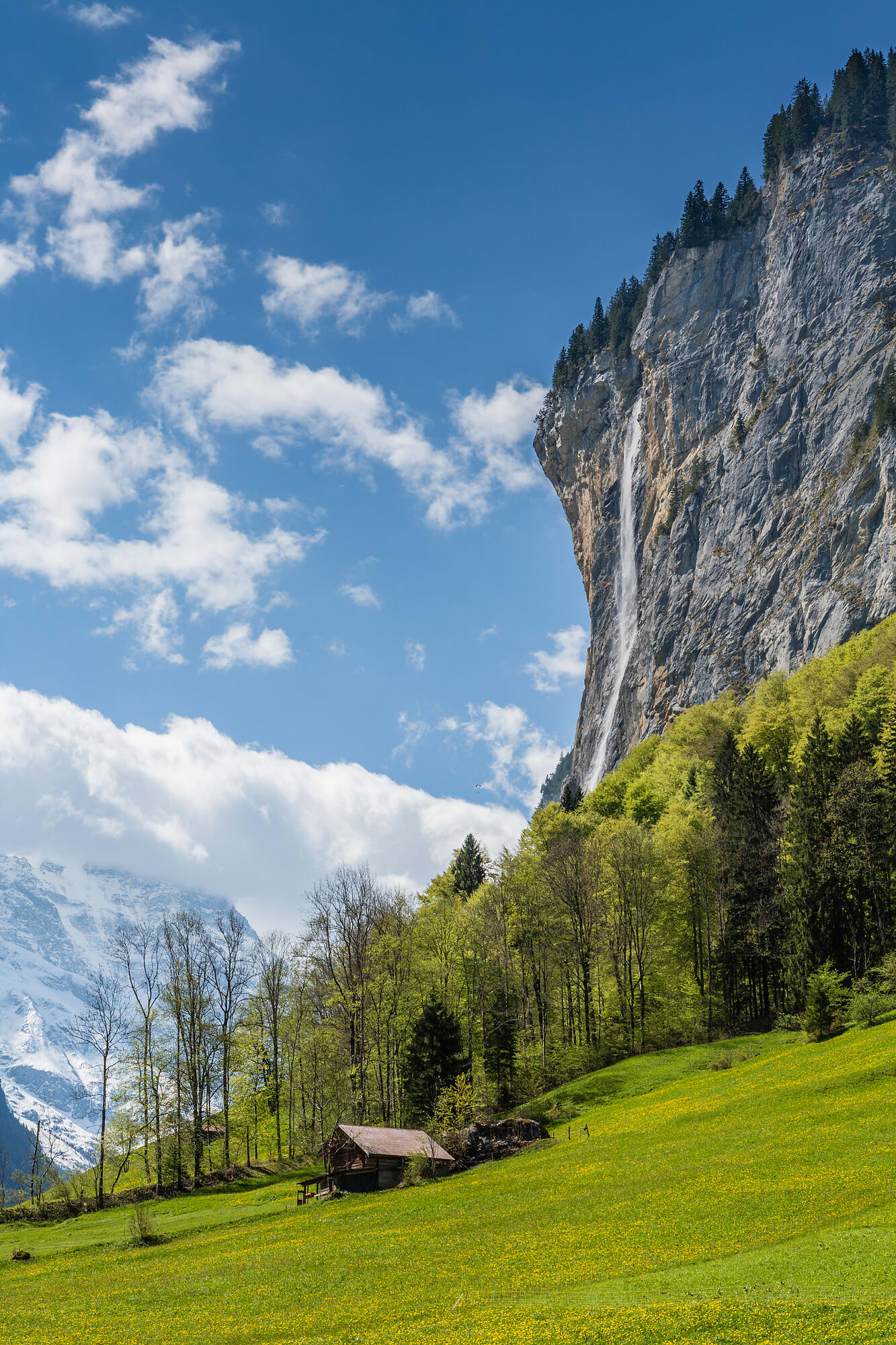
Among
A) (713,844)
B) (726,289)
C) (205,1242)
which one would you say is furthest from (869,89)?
(205,1242)

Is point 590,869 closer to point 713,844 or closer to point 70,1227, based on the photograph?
point 713,844

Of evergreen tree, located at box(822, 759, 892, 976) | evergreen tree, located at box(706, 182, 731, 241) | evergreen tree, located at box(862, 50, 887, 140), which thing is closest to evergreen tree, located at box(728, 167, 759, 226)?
evergreen tree, located at box(706, 182, 731, 241)

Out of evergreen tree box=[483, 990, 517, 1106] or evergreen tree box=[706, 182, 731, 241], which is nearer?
evergreen tree box=[483, 990, 517, 1106]

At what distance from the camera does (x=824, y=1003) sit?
50.8 m

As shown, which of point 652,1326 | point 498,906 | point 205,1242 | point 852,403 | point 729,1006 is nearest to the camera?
point 652,1326

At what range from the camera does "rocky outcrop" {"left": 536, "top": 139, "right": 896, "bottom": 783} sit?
13375cm

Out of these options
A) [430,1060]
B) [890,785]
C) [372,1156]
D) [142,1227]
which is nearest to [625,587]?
[890,785]

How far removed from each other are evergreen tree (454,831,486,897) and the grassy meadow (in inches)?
2067

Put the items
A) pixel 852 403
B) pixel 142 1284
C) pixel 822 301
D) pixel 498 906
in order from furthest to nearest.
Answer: pixel 822 301, pixel 852 403, pixel 498 906, pixel 142 1284

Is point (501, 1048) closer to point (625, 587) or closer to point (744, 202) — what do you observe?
Answer: point (625, 587)

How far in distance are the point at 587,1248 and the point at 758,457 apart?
488ft

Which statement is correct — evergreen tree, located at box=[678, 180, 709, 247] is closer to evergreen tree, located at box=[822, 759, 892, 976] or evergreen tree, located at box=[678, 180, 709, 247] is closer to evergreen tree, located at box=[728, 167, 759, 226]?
evergreen tree, located at box=[728, 167, 759, 226]

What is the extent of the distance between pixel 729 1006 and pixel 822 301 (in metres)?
132

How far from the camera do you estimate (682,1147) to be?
35.9 meters
